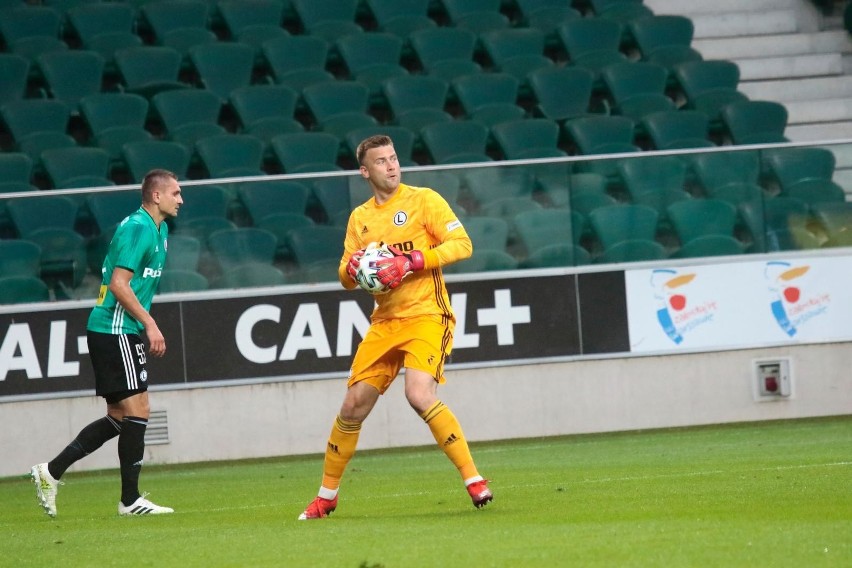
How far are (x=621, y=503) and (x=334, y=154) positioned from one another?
26.5ft

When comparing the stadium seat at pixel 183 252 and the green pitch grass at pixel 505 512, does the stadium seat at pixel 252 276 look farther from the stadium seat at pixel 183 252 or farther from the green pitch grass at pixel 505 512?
the green pitch grass at pixel 505 512

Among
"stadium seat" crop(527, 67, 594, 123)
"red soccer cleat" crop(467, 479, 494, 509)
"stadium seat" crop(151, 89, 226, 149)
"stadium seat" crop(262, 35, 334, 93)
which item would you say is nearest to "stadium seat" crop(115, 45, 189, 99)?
"stadium seat" crop(151, 89, 226, 149)

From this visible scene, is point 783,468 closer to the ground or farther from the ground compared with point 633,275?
closer to the ground

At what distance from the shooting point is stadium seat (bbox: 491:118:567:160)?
15.1 meters

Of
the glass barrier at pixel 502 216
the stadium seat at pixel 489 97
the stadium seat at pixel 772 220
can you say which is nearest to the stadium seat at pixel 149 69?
the stadium seat at pixel 489 97

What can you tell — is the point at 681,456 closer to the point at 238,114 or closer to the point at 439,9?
the point at 238,114

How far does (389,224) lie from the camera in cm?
744

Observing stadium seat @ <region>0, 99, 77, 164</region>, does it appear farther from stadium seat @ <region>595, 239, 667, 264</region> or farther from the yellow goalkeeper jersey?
the yellow goalkeeper jersey

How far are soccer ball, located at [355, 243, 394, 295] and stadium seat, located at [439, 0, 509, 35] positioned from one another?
35.9ft

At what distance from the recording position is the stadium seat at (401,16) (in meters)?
17.5

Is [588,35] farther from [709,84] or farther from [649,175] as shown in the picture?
[649,175]

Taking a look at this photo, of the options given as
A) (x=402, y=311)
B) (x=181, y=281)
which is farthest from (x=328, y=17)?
(x=402, y=311)

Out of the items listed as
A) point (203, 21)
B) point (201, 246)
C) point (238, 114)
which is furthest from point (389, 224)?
point (203, 21)

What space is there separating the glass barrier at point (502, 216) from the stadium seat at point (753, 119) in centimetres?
335
